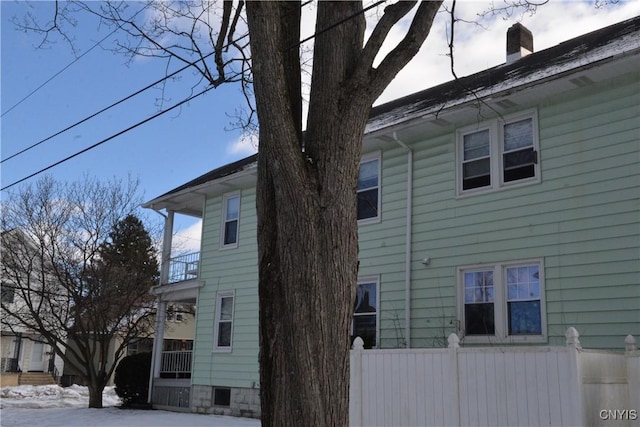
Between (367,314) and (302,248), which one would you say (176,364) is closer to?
(367,314)

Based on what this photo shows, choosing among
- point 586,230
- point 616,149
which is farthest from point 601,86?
point 586,230

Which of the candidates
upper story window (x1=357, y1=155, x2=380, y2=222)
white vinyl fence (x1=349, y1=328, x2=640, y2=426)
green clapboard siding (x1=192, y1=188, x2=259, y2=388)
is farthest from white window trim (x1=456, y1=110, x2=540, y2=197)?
green clapboard siding (x1=192, y1=188, x2=259, y2=388)

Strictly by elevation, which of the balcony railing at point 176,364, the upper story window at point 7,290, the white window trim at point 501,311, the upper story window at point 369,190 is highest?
the upper story window at point 369,190

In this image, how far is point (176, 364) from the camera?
706 inches

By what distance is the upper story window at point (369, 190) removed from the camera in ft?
43.4

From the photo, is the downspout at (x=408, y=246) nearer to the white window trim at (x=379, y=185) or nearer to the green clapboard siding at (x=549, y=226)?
the green clapboard siding at (x=549, y=226)

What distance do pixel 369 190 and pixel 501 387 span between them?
6.26 metres

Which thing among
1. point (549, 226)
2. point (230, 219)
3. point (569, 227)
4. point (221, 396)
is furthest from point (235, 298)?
point (569, 227)

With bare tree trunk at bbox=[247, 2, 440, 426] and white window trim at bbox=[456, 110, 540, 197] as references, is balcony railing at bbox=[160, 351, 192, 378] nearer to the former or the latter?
white window trim at bbox=[456, 110, 540, 197]

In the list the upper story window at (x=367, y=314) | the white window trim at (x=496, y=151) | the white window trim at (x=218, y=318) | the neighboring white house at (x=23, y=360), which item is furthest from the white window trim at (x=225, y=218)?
the neighboring white house at (x=23, y=360)

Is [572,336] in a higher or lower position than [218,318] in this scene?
lower

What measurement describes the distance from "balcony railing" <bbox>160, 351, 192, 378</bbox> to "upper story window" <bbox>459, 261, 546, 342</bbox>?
30.7 feet

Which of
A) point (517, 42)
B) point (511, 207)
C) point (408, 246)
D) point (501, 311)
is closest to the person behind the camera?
point (501, 311)

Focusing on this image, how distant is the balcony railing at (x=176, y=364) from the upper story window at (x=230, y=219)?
3.48m
